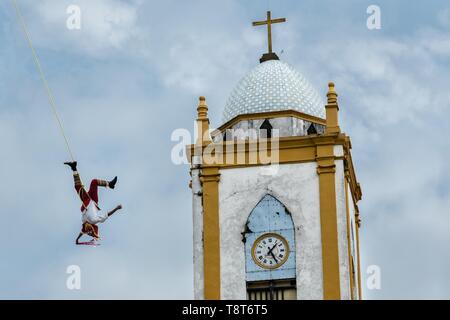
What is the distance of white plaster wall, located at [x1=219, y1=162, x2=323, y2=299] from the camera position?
49312 mm

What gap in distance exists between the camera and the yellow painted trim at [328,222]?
49.0 m

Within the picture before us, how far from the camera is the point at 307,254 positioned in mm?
49438

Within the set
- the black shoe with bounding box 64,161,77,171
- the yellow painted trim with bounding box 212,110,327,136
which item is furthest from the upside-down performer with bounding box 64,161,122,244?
the yellow painted trim with bounding box 212,110,327,136

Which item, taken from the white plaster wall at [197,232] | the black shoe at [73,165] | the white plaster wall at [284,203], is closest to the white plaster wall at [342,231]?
the white plaster wall at [284,203]

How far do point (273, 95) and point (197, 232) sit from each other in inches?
185

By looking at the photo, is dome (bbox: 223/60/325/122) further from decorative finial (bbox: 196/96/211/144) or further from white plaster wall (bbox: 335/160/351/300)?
white plaster wall (bbox: 335/160/351/300)

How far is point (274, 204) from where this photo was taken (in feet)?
165

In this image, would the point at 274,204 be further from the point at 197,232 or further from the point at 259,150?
the point at 197,232

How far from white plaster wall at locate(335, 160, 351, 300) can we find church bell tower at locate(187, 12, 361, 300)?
27mm

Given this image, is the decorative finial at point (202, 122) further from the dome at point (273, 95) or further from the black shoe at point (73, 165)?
the black shoe at point (73, 165)
